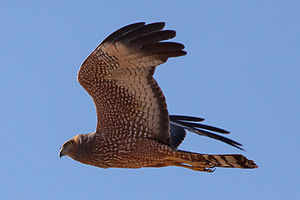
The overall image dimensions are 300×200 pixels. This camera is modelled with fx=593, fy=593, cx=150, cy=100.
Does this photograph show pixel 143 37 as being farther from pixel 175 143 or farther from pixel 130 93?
pixel 175 143

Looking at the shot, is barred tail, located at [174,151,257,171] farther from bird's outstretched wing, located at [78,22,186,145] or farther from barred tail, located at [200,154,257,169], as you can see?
bird's outstretched wing, located at [78,22,186,145]

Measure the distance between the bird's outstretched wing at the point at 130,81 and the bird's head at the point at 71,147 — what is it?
0.47 m

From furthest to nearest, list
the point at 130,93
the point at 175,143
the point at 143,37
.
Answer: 1. the point at 175,143
2. the point at 130,93
3. the point at 143,37

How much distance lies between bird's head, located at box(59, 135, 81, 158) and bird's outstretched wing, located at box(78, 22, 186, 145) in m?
0.47

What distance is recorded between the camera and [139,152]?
39.7 feet

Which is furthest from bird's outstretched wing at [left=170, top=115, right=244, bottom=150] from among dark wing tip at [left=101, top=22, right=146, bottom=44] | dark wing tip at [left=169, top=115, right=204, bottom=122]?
dark wing tip at [left=101, top=22, right=146, bottom=44]

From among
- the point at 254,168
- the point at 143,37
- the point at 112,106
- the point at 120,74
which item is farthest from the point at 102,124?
the point at 254,168

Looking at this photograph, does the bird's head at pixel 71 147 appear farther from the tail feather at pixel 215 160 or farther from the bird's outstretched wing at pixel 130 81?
the tail feather at pixel 215 160

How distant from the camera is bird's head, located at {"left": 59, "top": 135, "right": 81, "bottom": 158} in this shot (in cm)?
1233

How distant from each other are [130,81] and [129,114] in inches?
31.0

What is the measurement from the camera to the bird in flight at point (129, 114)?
37.2ft

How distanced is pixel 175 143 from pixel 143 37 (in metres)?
3.20

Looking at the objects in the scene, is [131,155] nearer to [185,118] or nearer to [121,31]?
[185,118]

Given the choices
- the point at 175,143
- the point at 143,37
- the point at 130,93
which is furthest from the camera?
the point at 175,143
